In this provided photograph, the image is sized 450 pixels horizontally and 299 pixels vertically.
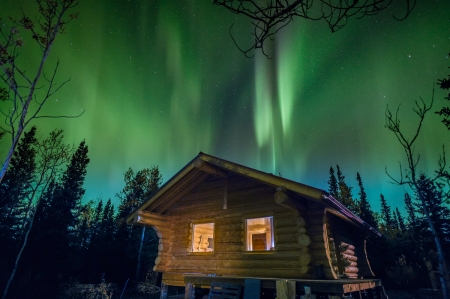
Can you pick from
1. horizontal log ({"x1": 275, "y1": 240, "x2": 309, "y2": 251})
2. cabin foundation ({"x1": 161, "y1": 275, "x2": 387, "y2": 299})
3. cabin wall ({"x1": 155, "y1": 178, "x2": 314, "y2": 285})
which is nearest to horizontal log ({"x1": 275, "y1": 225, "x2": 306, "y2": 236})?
cabin wall ({"x1": 155, "y1": 178, "x2": 314, "y2": 285})

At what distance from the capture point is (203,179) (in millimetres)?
11641

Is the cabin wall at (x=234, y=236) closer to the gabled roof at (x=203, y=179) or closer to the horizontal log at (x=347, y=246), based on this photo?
the gabled roof at (x=203, y=179)

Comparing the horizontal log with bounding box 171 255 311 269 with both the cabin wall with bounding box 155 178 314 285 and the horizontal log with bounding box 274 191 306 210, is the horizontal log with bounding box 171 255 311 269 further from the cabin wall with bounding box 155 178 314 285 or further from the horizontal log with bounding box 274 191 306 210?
the horizontal log with bounding box 274 191 306 210

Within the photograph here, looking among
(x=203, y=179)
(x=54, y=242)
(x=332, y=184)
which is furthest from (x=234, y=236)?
(x=332, y=184)

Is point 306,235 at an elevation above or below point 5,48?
below

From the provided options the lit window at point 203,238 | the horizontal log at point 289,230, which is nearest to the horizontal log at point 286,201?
the horizontal log at point 289,230

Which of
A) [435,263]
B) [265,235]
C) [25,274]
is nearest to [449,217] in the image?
[435,263]

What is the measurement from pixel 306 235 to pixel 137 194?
89.1 ft

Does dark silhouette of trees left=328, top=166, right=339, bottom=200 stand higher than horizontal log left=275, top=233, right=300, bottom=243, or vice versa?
dark silhouette of trees left=328, top=166, right=339, bottom=200

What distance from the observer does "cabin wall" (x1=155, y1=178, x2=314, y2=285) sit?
8.48 metres

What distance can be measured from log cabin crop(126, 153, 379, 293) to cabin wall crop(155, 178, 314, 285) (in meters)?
0.03

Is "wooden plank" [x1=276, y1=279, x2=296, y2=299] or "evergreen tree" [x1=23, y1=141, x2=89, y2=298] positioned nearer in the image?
"wooden plank" [x1=276, y1=279, x2=296, y2=299]

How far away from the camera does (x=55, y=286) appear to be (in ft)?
68.5

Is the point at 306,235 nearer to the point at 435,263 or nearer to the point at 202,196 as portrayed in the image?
the point at 202,196
